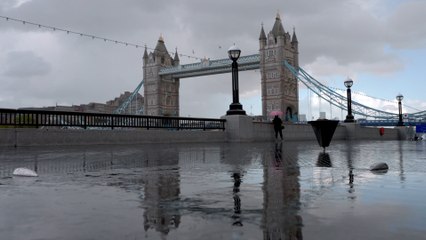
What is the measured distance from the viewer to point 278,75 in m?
107

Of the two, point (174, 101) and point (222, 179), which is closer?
point (222, 179)

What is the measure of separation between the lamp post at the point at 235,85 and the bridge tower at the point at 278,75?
3440 inches

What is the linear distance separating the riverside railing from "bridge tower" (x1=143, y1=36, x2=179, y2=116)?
345ft

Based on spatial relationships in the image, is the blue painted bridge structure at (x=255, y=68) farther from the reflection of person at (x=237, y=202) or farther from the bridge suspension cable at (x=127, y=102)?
the reflection of person at (x=237, y=202)

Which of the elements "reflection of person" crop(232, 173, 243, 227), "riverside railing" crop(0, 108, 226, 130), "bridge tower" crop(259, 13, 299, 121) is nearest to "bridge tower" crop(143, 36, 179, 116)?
"bridge tower" crop(259, 13, 299, 121)

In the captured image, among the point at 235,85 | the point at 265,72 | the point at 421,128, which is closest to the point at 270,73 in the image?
the point at 265,72

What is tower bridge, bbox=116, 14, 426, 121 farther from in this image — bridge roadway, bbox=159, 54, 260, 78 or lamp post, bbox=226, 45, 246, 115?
lamp post, bbox=226, 45, 246, 115

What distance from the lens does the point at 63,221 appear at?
7.78ft

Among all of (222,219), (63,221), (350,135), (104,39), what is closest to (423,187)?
(222,219)

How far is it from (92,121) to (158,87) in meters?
113

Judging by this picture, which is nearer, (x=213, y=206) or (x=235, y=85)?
(x=213, y=206)

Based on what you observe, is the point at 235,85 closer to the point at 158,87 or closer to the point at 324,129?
the point at 324,129

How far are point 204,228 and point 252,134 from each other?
51.2ft

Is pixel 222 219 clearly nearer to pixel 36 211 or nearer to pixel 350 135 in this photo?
pixel 36 211
